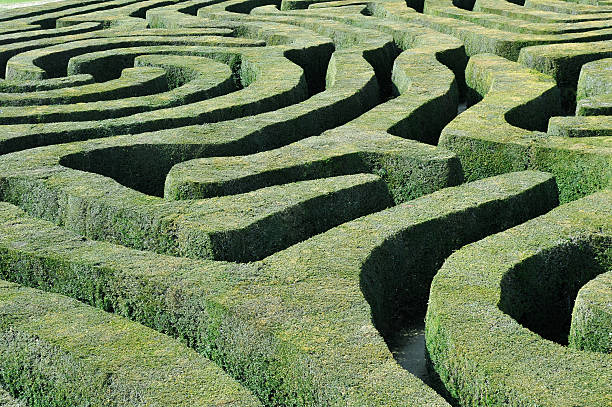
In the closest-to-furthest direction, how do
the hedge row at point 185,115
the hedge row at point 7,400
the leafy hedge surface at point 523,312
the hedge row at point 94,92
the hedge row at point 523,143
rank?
the leafy hedge surface at point 523,312 → the hedge row at point 7,400 → the hedge row at point 523,143 → the hedge row at point 185,115 → the hedge row at point 94,92

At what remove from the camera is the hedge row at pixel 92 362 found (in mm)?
7066

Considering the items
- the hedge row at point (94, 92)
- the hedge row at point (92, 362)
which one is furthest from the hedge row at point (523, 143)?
the hedge row at point (94, 92)

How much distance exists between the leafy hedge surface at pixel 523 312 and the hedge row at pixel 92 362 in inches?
72.4

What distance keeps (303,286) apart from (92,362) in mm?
2137

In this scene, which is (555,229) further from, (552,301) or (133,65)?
(133,65)

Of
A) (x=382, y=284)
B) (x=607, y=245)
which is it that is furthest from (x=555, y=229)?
(x=382, y=284)

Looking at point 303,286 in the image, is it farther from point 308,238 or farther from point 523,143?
point 523,143

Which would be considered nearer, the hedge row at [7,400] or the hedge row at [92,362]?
the hedge row at [92,362]

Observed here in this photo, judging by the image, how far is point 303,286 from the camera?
852 centimetres

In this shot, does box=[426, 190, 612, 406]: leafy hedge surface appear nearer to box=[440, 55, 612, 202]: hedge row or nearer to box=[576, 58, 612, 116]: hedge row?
box=[440, 55, 612, 202]: hedge row

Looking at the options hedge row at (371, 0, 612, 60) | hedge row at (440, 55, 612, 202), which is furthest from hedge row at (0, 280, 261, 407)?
hedge row at (371, 0, 612, 60)

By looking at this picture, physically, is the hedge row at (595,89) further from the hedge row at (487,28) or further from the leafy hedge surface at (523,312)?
the leafy hedge surface at (523,312)

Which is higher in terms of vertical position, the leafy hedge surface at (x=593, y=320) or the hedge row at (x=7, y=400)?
the leafy hedge surface at (x=593, y=320)

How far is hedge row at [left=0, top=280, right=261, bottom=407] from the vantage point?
23.2 feet
